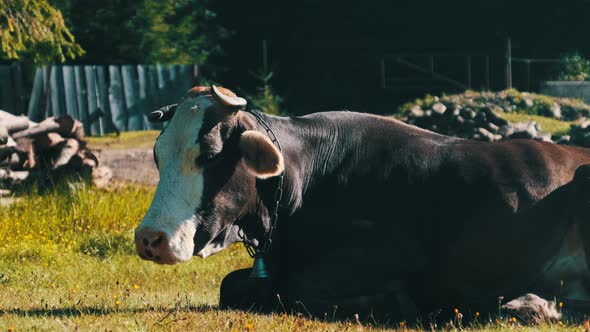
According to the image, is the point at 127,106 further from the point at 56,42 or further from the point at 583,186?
the point at 583,186

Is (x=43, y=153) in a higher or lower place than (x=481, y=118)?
higher

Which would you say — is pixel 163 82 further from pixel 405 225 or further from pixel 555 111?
pixel 405 225

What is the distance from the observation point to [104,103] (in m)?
31.5

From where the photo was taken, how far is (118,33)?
32594 mm

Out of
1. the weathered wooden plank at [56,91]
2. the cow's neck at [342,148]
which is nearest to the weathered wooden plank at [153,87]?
the weathered wooden plank at [56,91]

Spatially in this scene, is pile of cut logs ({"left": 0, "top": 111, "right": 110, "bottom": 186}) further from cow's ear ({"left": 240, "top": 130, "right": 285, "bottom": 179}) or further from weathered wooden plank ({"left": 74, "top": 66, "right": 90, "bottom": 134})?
weathered wooden plank ({"left": 74, "top": 66, "right": 90, "bottom": 134})

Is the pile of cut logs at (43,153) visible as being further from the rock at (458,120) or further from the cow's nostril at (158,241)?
the cow's nostril at (158,241)

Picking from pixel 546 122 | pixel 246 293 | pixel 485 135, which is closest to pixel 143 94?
pixel 546 122

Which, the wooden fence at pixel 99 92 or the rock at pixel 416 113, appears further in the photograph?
the wooden fence at pixel 99 92

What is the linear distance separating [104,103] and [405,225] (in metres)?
24.5

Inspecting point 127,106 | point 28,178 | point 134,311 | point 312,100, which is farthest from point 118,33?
point 134,311

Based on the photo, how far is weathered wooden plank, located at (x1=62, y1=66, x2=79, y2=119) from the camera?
30.8 m

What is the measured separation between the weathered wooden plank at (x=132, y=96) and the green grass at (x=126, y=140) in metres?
0.39

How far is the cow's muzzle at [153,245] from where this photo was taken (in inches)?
270
